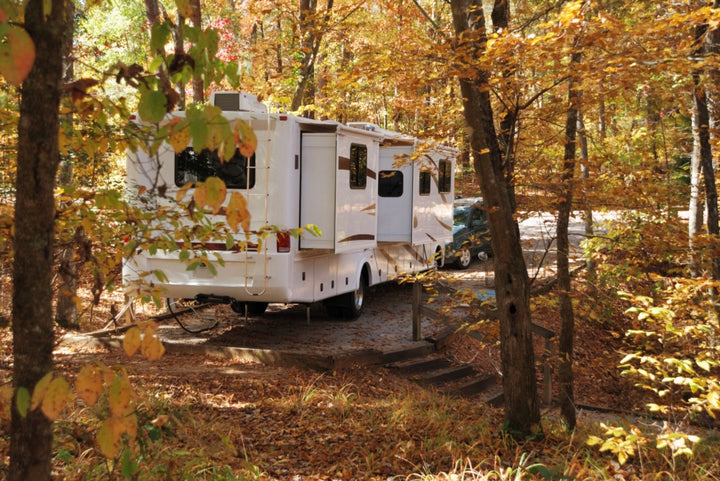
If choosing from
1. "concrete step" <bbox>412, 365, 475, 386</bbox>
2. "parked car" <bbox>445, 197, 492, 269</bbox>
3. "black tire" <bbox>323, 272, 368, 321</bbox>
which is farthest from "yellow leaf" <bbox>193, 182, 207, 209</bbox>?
"parked car" <bbox>445, 197, 492, 269</bbox>

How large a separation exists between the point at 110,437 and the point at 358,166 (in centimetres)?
925

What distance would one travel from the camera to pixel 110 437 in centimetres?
206

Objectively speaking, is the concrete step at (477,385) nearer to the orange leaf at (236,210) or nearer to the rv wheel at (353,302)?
the rv wheel at (353,302)

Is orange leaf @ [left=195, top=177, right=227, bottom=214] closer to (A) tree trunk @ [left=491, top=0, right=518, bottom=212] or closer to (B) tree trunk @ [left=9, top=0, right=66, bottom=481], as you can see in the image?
(B) tree trunk @ [left=9, top=0, right=66, bottom=481]

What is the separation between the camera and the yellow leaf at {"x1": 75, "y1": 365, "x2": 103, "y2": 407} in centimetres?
207

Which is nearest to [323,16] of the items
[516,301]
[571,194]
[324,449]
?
[571,194]

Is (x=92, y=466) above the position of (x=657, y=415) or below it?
above

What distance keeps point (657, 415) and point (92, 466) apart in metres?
7.69

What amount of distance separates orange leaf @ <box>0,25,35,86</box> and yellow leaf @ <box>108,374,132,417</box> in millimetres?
931

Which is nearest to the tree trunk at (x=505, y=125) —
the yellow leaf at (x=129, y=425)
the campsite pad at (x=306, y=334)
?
the campsite pad at (x=306, y=334)

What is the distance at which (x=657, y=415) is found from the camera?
30.9ft

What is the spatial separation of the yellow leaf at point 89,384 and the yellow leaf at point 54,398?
2.5 inches

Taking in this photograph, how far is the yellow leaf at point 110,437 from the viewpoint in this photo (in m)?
2.04

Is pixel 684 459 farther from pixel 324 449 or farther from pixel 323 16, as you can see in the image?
pixel 323 16
